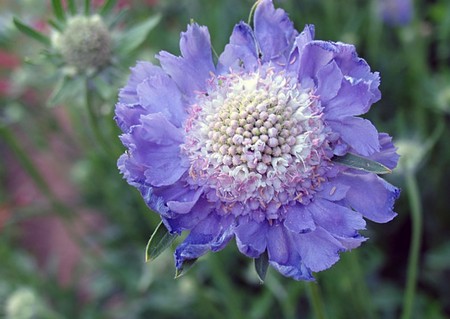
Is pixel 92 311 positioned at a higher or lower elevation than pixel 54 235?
higher

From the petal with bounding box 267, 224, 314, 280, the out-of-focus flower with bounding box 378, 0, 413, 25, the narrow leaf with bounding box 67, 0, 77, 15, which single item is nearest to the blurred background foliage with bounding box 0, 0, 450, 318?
the out-of-focus flower with bounding box 378, 0, 413, 25

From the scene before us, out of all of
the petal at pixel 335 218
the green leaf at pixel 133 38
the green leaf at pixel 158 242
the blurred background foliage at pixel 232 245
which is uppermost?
the green leaf at pixel 133 38

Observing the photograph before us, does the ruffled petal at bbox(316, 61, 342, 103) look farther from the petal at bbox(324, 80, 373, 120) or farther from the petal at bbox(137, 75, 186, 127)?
the petal at bbox(137, 75, 186, 127)

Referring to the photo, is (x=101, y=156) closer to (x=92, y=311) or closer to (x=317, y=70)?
(x=92, y=311)

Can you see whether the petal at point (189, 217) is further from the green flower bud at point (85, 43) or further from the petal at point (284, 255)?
the green flower bud at point (85, 43)

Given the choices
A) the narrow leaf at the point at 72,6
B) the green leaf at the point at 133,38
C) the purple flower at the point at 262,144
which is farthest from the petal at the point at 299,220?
the narrow leaf at the point at 72,6

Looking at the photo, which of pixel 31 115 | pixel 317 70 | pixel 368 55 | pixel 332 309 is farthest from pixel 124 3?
pixel 317 70
